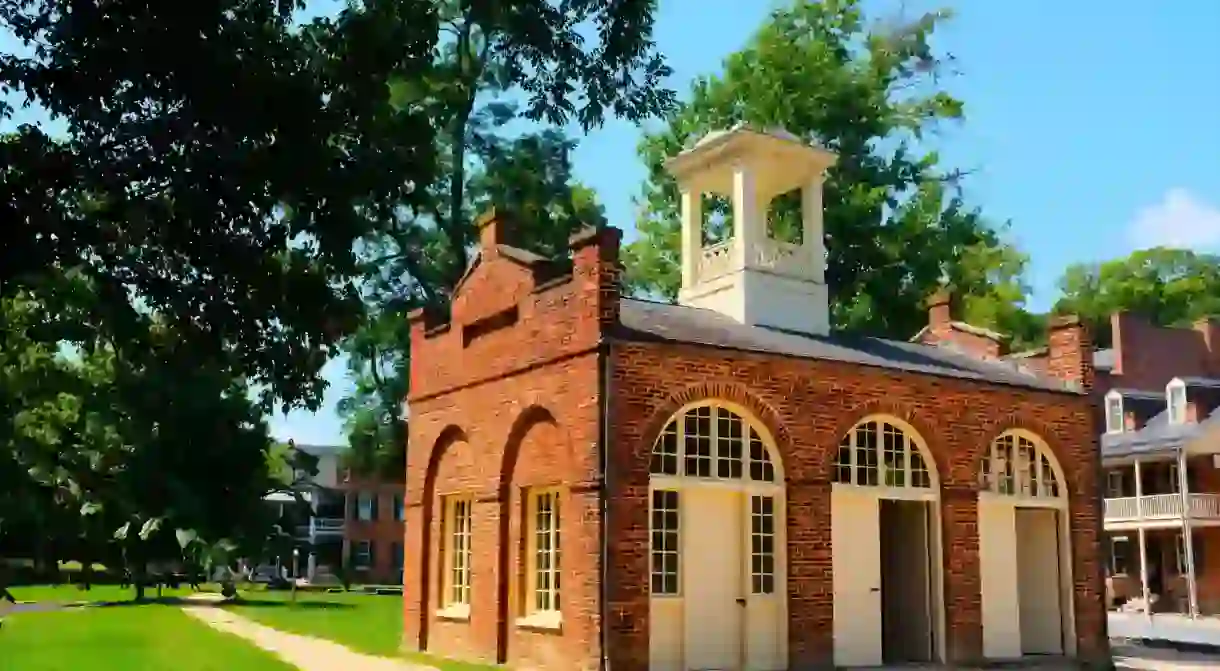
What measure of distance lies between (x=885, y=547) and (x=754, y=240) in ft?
17.3

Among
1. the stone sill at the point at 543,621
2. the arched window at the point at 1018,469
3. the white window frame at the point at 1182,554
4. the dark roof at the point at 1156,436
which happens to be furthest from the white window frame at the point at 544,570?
the white window frame at the point at 1182,554

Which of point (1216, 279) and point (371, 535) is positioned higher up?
point (1216, 279)

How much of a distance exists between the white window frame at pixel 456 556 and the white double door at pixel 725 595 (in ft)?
13.2

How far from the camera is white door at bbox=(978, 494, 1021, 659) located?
1808 cm

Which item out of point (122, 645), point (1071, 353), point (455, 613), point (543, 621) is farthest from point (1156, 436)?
point (122, 645)

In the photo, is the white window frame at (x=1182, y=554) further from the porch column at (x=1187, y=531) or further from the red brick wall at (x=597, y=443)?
the red brick wall at (x=597, y=443)

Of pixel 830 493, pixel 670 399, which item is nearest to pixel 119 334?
pixel 670 399

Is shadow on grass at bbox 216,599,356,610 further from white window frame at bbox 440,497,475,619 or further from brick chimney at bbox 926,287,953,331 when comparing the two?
brick chimney at bbox 926,287,953,331

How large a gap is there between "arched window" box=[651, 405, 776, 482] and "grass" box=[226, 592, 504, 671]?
3.74 metres

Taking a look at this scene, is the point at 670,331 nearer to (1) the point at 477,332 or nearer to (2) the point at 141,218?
(1) the point at 477,332

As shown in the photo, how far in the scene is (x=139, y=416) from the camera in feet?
129

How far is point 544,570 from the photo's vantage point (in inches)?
639

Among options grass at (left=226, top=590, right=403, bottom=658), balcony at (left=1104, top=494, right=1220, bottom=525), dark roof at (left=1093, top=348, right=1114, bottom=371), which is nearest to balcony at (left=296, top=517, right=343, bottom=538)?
grass at (left=226, top=590, right=403, bottom=658)

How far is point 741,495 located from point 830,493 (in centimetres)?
143
